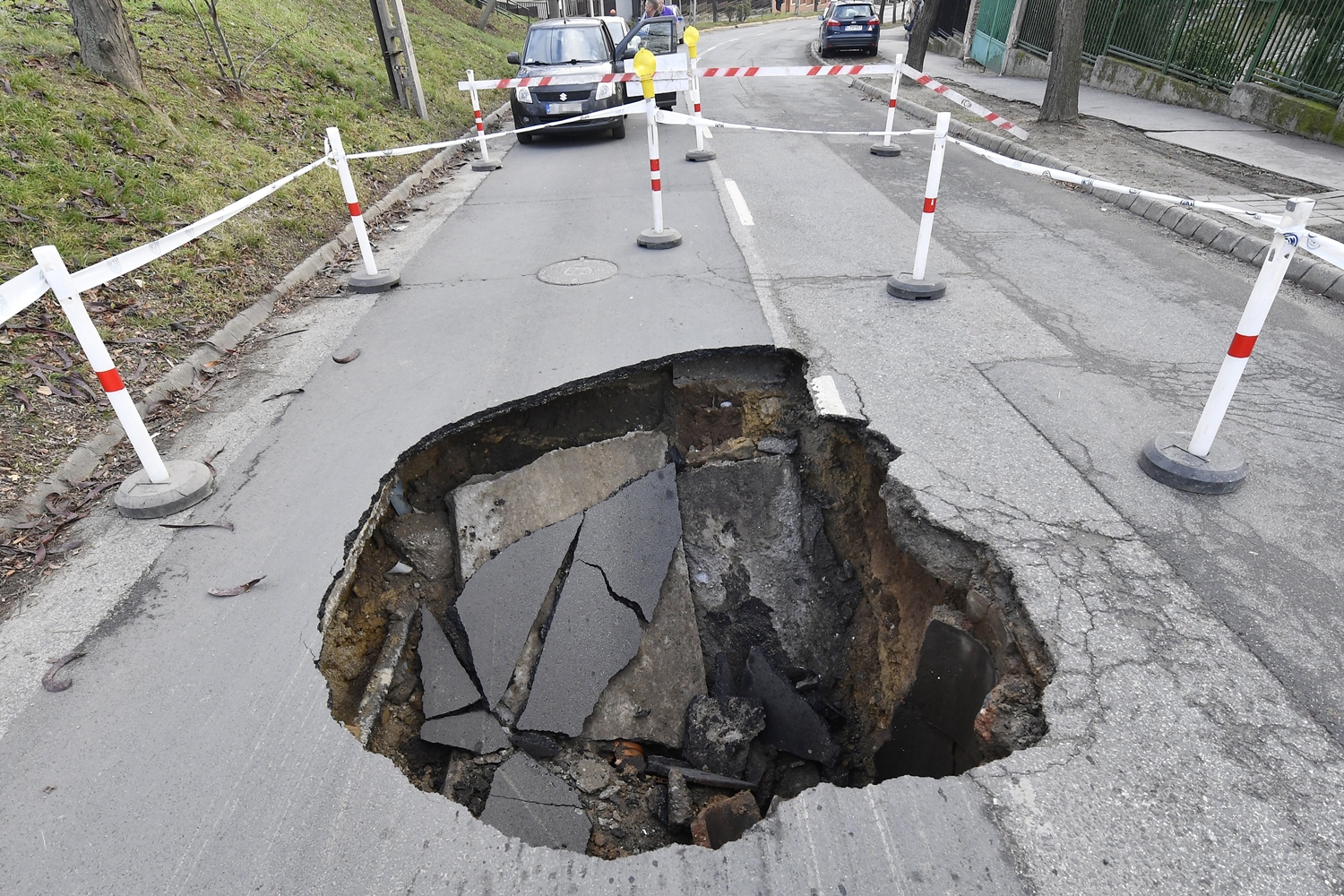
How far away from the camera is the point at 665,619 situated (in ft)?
14.3

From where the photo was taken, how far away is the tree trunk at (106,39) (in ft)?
25.2

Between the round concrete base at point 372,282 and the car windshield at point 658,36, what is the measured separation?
45.9 feet

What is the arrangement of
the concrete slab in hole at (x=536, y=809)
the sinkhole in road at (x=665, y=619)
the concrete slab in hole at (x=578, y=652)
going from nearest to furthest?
the concrete slab in hole at (x=536, y=809)
the sinkhole in road at (x=665, y=619)
the concrete slab in hole at (x=578, y=652)

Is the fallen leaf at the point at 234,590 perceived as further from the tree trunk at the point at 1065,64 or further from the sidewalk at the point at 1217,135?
the tree trunk at the point at 1065,64

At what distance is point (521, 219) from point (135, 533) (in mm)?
6032

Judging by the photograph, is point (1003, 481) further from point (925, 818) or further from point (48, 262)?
point (48, 262)

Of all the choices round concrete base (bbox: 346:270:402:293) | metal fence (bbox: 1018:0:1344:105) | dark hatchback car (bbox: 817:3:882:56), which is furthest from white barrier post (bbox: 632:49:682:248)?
dark hatchback car (bbox: 817:3:882:56)

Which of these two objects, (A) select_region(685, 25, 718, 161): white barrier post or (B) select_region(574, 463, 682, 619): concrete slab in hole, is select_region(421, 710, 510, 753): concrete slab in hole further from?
(A) select_region(685, 25, 718, 161): white barrier post

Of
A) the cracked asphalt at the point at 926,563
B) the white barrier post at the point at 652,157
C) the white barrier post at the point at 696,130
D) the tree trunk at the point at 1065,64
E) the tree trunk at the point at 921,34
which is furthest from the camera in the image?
the tree trunk at the point at 921,34

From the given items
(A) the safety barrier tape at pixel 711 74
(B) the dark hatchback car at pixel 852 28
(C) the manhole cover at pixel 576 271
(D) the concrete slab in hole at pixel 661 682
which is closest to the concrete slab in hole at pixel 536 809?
(D) the concrete slab in hole at pixel 661 682

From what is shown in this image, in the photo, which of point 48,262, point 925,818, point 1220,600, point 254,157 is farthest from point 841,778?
point 254,157

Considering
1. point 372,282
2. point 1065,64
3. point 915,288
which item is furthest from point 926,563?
point 1065,64

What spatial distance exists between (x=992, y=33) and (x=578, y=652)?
24397 mm

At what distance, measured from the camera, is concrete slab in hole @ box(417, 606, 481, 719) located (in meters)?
3.49
